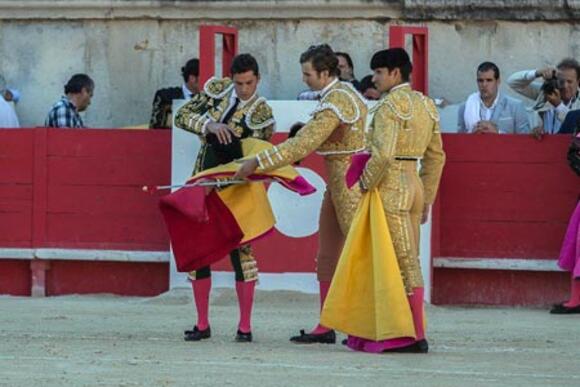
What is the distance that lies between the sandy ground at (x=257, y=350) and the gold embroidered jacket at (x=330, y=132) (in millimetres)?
906

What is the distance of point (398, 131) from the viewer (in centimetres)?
825

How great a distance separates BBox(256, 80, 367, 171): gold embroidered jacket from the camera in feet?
27.7

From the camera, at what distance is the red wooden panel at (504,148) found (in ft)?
37.5

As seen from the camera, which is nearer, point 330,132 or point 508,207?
point 330,132

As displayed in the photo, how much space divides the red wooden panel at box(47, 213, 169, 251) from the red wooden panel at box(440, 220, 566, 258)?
6.08ft

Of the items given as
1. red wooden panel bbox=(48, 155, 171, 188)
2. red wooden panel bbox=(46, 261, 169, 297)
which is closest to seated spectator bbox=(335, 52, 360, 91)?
red wooden panel bbox=(48, 155, 171, 188)

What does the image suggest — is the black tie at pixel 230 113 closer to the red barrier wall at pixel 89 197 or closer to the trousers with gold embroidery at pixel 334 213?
the trousers with gold embroidery at pixel 334 213

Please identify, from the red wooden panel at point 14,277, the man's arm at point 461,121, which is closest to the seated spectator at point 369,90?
the man's arm at point 461,121

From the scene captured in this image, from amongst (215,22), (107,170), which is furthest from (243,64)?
(215,22)

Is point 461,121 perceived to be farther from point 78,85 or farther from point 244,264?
point 244,264

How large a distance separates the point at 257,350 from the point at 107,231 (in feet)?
12.2

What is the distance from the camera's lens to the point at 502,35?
14008mm

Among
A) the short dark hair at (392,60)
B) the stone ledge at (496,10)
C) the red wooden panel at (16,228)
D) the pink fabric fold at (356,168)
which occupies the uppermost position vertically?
the stone ledge at (496,10)

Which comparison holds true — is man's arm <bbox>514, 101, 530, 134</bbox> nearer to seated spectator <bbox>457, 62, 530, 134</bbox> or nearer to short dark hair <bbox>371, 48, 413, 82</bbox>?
seated spectator <bbox>457, 62, 530, 134</bbox>
